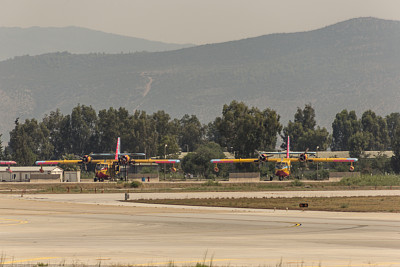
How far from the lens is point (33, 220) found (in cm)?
4428

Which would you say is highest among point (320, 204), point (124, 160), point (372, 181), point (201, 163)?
point (124, 160)

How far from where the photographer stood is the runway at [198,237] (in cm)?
2411

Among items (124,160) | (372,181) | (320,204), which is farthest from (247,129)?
(320,204)

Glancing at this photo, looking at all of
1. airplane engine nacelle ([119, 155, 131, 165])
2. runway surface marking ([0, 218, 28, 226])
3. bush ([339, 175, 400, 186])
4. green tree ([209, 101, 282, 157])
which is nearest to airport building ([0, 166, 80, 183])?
airplane engine nacelle ([119, 155, 131, 165])

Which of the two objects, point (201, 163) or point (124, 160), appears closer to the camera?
point (124, 160)

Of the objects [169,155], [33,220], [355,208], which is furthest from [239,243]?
[169,155]

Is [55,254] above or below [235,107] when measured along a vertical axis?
below

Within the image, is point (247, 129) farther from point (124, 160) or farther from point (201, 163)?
point (124, 160)

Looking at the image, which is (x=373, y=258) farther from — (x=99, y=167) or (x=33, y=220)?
(x=99, y=167)

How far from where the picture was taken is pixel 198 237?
32.6m

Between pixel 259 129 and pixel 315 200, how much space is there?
275 feet

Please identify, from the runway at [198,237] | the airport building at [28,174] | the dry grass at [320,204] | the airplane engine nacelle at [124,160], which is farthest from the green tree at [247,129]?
the runway at [198,237]

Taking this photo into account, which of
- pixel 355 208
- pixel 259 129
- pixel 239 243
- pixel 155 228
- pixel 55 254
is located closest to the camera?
pixel 55 254

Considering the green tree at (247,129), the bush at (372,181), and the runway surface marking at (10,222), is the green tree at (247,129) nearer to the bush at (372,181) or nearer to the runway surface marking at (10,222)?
the bush at (372,181)
